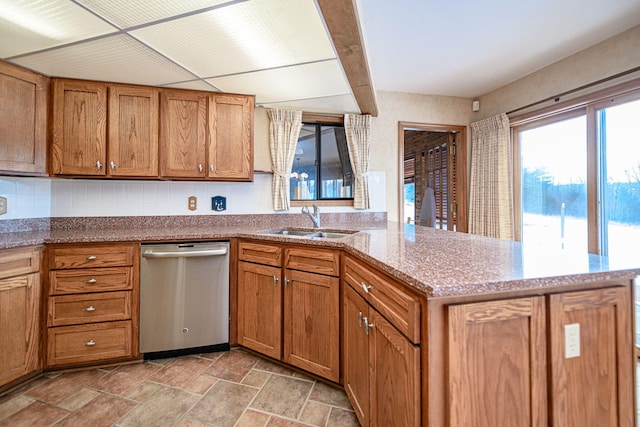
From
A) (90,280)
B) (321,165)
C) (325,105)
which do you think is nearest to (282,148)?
(321,165)

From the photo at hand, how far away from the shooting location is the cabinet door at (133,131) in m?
2.18

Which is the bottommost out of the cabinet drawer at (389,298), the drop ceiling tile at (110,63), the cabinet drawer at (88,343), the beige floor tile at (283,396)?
the beige floor tile at (283,396)

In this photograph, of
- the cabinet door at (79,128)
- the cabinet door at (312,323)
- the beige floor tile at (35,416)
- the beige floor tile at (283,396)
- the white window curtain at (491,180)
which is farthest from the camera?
the white window curtain at (491,180)

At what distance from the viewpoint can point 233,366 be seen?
193 centimetres

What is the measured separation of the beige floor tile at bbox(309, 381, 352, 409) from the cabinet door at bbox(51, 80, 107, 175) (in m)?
2.23

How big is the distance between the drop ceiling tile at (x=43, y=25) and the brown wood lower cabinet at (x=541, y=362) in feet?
6.97

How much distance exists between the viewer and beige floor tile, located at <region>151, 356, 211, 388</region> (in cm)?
176

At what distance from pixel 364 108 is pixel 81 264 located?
2.63 metres

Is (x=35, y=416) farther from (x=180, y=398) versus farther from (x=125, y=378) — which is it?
Result: (x=180, y=398)

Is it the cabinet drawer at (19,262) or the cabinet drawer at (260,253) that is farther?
the cabinet drawer at (260,253)

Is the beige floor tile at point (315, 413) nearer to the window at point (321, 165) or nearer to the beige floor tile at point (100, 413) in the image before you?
the beige floor tile at point (100, 413)

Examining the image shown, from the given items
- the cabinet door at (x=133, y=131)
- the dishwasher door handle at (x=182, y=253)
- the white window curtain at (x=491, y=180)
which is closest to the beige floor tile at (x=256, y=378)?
the dishwasher door handle at (x=182, y=253)

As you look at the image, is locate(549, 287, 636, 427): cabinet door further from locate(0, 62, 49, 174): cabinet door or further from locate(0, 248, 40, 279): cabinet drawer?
locate(0, 62, 49, 174): cabinet door

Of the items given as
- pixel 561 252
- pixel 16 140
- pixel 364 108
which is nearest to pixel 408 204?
pixel 364 108
